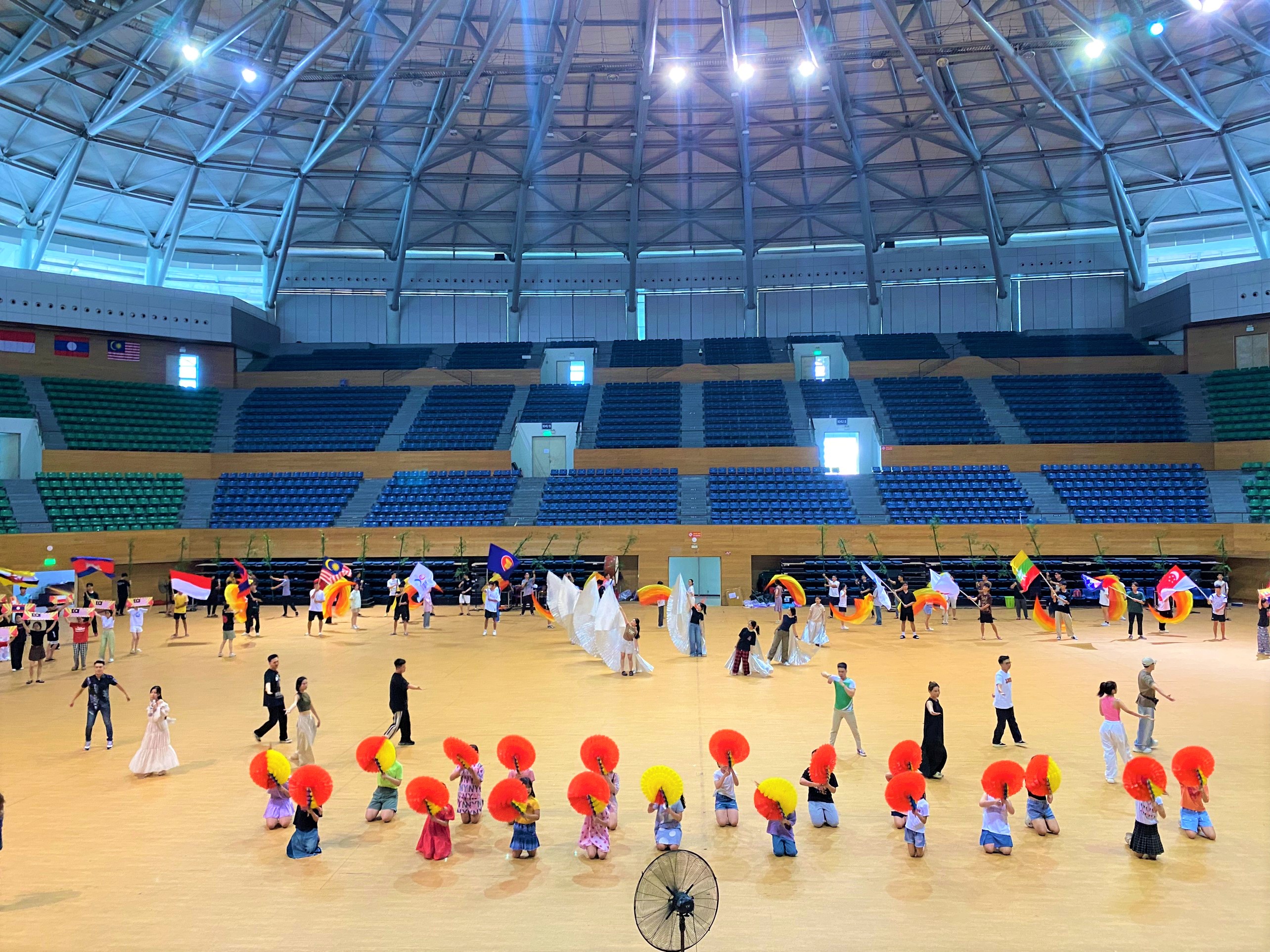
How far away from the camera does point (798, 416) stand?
41.6 metres

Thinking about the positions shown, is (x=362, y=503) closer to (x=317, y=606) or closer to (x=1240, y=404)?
(x=317, y=606)

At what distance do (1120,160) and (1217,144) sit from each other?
12.5ft

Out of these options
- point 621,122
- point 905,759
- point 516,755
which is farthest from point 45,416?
point 905,759

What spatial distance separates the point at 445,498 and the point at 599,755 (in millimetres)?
27292

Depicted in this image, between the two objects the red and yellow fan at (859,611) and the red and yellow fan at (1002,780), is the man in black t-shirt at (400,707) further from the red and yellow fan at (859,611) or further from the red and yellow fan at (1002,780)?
the red and yellow fan at (859,611)

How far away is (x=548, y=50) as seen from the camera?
1423 inches

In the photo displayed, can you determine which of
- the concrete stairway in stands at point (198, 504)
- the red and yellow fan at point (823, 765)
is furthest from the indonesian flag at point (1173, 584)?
the concrete stairway in stands at point (198, 504)

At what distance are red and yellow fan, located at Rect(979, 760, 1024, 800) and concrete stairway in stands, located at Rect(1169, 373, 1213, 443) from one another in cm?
3434

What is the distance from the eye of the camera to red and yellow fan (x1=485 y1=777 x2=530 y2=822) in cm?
947

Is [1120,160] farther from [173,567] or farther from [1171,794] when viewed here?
[173,567]

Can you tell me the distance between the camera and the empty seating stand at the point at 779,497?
33.6m

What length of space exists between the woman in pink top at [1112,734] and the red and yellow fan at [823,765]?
4196 millimetres

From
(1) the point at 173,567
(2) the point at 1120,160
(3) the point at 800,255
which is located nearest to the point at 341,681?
(1) the point at 173,567

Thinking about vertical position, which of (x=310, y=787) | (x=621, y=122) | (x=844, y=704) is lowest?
(x=310, y=787)
